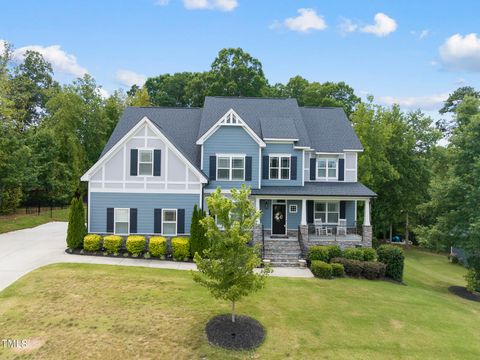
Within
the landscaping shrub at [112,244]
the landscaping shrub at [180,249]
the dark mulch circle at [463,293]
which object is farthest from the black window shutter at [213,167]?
the dark mulch circle at [463,293]

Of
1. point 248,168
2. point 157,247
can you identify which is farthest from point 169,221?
point 248,168

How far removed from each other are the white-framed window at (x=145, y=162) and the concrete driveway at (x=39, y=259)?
206 inches

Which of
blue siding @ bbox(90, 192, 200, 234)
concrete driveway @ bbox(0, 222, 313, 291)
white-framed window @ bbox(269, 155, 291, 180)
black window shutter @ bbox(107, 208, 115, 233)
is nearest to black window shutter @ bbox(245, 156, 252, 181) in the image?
white-framed window @ bbox(269, 155, 291, 180)

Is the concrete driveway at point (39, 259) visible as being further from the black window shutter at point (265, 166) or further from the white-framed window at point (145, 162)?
the black window shutter at point (265, 166)

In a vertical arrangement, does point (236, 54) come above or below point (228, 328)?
above

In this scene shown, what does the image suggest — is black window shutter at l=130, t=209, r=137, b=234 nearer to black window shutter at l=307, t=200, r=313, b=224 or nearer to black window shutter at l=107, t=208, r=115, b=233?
black window shutter at l=107, t=208, r=115, b=233

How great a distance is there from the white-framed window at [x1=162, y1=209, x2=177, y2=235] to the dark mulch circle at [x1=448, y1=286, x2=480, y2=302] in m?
17.5

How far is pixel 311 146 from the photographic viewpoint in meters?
24.4

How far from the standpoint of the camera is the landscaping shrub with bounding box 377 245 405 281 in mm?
19047

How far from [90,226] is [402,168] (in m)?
29.5

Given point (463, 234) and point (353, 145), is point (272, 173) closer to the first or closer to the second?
point (353, 145)

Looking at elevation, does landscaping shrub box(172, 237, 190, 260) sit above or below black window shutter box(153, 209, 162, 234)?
below

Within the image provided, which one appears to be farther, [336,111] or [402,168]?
[402,168]

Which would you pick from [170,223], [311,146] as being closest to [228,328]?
[170,223]
